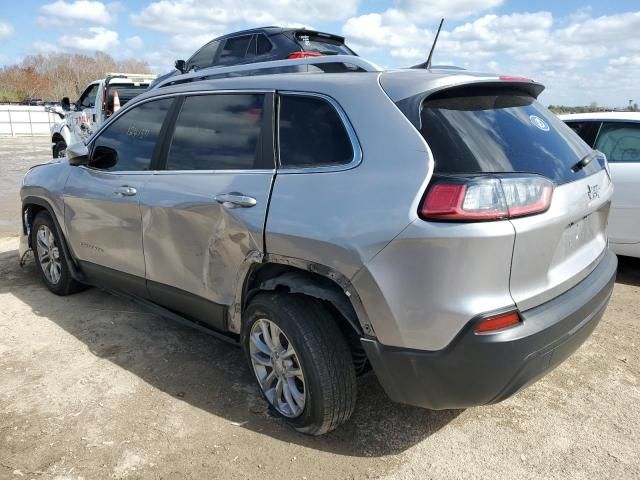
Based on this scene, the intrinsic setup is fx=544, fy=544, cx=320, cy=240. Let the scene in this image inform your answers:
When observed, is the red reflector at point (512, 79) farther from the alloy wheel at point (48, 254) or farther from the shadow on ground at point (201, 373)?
the alloy wheel at point (48, 254)

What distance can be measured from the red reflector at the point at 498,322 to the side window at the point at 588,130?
3.80m

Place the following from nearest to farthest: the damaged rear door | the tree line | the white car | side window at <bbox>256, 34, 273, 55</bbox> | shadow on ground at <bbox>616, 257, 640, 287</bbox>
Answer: the damaged rear door
the white car
shadow on ground at <bbox>616, 257, 640, 287</bbox>
side window at <bbox>256, 34, 273, 55</bbox>
the tree line

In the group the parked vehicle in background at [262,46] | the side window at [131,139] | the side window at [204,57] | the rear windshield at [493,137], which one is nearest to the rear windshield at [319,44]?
the parked vehicle in background at [262,46]

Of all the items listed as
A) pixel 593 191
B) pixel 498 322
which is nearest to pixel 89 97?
pixel 593 191

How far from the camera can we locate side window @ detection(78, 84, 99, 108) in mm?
11894

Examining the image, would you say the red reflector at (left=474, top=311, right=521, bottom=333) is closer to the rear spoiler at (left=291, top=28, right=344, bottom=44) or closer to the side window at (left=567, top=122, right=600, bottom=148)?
the side window at (left=567, top=122, right=600, bottom=148)

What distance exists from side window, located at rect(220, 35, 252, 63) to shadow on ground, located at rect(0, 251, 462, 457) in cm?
486

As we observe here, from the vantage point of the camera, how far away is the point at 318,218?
2.43 meters

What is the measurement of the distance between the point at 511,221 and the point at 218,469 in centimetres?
174

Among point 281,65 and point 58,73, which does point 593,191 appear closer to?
point 281,65

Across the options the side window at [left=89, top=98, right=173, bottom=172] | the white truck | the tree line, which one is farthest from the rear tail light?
the tree line

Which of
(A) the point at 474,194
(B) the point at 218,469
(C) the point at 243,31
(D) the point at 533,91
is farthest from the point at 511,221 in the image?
(C) the point at 243,31

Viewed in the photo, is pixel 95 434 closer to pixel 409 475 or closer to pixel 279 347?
pixel 279 347

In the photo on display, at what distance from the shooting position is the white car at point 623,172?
492cm
